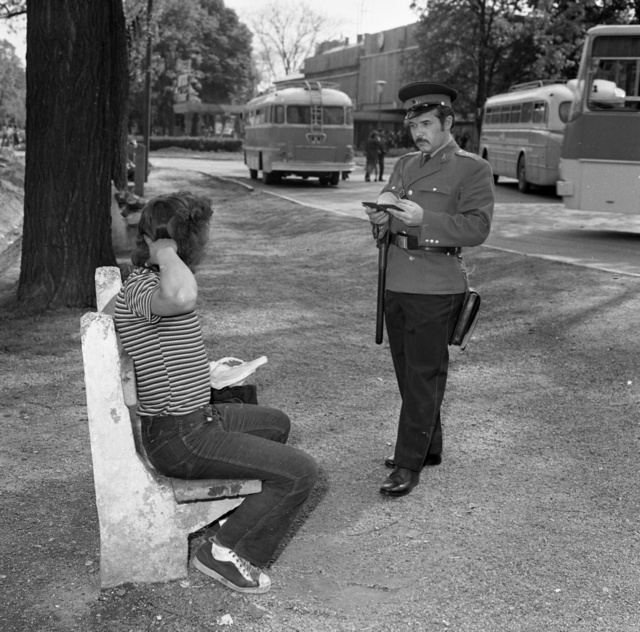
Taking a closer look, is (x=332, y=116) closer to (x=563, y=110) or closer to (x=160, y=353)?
(x=563, y=110)

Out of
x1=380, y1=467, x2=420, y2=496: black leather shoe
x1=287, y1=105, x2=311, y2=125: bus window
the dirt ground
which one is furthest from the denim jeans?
x1=287, y1=105, x2=311, y2=125: bus window

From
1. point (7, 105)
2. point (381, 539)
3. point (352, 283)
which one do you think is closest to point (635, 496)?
point (381, 539)

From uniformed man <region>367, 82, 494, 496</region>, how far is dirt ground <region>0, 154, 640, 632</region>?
17.6 inches

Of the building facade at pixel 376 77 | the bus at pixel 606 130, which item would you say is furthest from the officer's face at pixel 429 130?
the building facade at pixel 376 77

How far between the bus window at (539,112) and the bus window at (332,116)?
6.32m

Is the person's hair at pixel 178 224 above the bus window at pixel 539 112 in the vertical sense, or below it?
below

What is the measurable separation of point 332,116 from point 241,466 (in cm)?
2526

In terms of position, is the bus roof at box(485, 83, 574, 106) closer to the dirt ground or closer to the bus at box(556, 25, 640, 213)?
the bus at box(556, 25, 640, 213)

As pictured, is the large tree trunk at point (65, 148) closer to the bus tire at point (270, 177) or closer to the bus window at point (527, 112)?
the bus window at point (527, 112)

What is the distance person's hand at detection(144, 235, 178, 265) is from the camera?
3.42 meters

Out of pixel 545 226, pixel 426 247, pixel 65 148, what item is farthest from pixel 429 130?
pixel 545 226

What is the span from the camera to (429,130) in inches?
173

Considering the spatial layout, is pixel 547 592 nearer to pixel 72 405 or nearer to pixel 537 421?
pixel 537 421

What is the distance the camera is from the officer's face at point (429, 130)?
439cm
